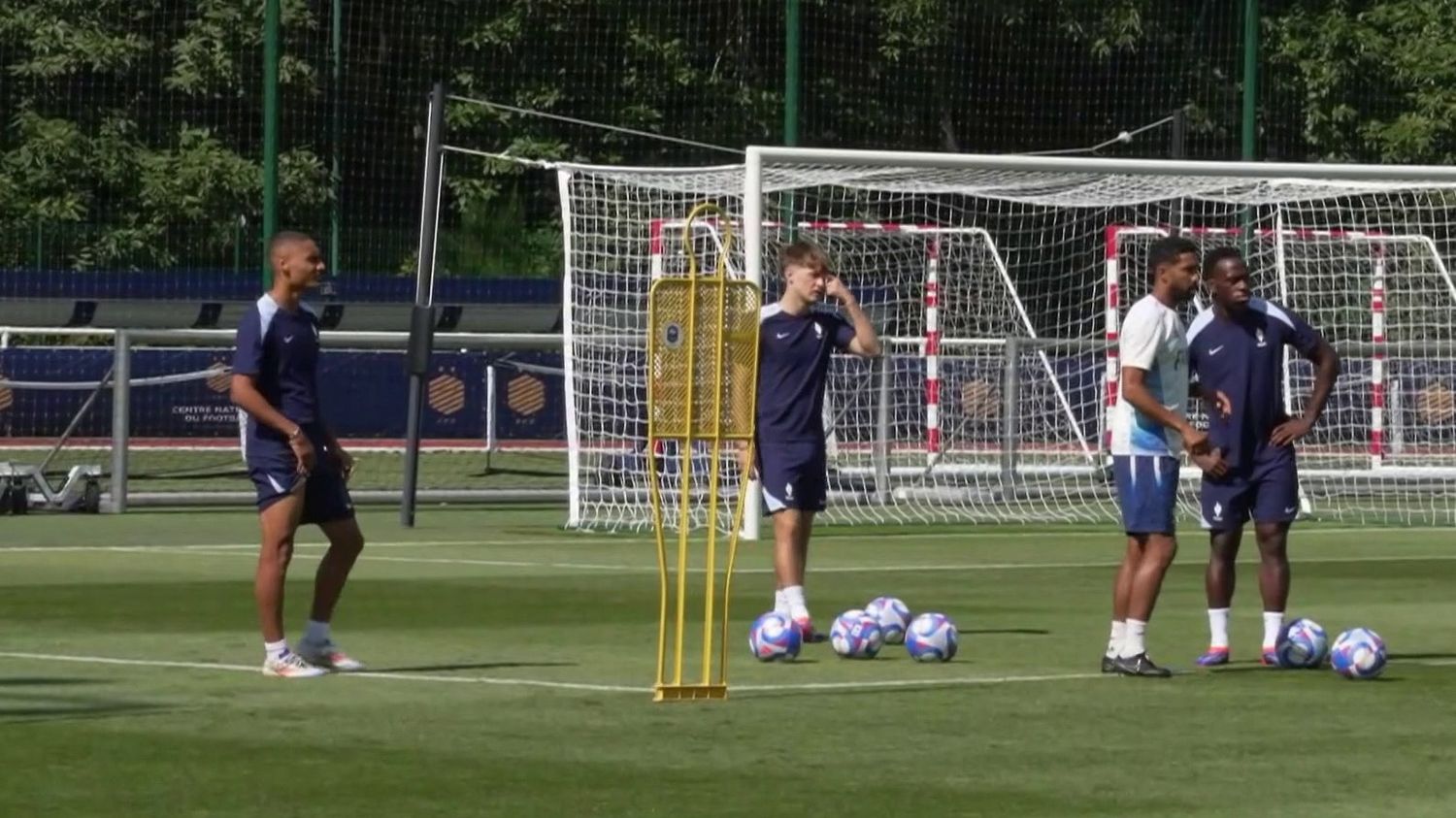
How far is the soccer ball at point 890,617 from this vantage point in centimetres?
1352

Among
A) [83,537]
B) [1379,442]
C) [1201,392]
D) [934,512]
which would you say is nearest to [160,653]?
[1201,392]


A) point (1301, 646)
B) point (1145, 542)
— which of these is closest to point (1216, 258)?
point (1145, 542)

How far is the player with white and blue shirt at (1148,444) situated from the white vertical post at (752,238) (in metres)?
8.49

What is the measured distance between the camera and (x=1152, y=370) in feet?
41.2

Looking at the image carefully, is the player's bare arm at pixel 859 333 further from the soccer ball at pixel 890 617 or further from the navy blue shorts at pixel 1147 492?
the navy blue shorts at pixel 1147 492

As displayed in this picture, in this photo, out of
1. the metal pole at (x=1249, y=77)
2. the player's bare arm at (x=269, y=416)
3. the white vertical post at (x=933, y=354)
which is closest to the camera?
the player's bare arm at (x=269, y=416)

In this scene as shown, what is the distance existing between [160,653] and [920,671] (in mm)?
3513

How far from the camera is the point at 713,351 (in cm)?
1111

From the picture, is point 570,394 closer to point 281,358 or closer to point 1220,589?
point 1220,589

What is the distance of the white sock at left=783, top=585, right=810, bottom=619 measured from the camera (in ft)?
45.0

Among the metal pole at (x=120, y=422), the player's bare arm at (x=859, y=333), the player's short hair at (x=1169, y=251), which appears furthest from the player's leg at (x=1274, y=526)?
the metal pole at (x=120, y=422)

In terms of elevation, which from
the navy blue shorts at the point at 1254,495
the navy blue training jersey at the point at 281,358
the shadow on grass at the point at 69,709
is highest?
the navy blue training jersey at the point at 281,358

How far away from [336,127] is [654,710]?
27002 mm

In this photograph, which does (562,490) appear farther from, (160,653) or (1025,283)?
(160,653)
